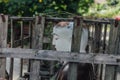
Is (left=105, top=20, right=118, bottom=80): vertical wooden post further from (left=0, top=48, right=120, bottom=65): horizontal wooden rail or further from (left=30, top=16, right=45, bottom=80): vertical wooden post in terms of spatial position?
(left=30, top=16, right=45, bottom=80): vertical wooden post

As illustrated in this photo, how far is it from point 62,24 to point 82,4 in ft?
15.1

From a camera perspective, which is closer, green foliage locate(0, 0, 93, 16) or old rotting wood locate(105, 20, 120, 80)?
old rotting wood locate(105, 20, 120, 80)

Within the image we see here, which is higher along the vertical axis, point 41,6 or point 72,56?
point 41,6

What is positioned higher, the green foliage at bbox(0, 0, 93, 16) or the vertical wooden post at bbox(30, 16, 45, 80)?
the green foliage at bbox(0, 0, 93, 16)

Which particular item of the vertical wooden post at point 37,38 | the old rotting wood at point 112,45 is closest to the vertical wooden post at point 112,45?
the old rotting wood at point 112,45

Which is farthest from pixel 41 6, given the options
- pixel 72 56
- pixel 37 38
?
pixel 72 56

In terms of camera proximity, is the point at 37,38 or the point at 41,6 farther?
the point at 41,6

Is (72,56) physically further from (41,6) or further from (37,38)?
(41,6)

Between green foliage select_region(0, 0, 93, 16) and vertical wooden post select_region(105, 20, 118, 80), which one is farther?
green foliage select_region(0, 0, 93, 16)

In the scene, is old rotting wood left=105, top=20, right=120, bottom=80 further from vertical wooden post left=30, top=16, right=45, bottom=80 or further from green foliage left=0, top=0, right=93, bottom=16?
green foliage left=0, top=0, right=93, bottom=16

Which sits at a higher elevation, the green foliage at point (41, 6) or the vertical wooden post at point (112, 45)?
the green foliage at point (41, 6)

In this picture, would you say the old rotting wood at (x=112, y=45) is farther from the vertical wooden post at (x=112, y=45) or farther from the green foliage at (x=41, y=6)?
the green foliage at (x=41, y=6)

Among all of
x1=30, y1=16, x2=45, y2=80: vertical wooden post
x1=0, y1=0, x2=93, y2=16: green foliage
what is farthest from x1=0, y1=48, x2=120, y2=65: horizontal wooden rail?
x1=0, y1=0, x2=93, y2=16: green foliage

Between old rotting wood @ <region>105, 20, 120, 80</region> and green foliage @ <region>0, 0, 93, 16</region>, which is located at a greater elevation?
green foliage @ <region>0, 0, 93, 16</region>
